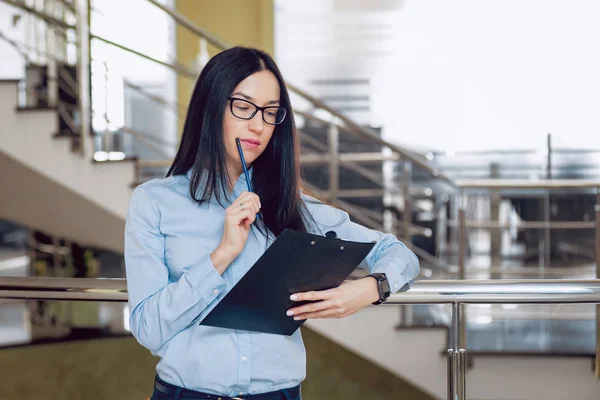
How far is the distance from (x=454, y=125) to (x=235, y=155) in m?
5.06

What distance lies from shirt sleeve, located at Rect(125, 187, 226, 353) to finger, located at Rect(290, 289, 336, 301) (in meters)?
0.10

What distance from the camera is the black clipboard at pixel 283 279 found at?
963 mm

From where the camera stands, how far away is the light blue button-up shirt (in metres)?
1.03

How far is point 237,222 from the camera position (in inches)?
39.4

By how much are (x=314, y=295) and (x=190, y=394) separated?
23 centimetres

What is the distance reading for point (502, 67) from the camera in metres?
5.96

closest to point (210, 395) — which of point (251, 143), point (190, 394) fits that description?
point (190, 394)

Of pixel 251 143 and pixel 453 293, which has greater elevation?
pixel 251 143

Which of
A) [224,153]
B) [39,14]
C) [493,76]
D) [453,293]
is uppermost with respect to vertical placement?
[493,76]

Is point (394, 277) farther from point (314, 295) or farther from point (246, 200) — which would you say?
point (246, 200)

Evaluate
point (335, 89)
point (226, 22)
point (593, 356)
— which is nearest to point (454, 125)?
point (335, 89)

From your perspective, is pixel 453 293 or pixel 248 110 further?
pixel 453 293

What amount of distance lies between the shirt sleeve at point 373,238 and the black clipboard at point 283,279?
15cm

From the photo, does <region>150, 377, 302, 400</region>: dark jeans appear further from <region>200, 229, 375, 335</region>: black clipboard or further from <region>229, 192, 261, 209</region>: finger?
<region>229, 192, 261, 209</region>: finger
